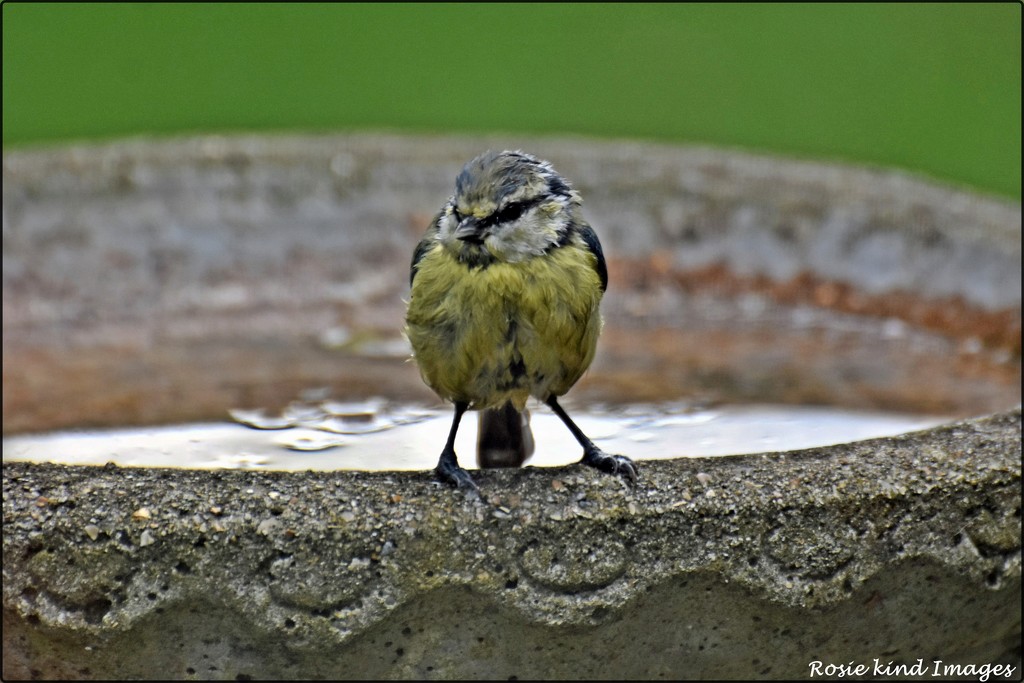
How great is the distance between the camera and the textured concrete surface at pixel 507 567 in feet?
8.39

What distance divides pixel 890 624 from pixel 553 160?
3.06 m

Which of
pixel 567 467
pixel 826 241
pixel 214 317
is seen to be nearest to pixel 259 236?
pixel 214 317

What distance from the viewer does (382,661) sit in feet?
8.89

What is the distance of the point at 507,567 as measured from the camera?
8.59 feet

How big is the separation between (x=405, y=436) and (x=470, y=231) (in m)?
1.30

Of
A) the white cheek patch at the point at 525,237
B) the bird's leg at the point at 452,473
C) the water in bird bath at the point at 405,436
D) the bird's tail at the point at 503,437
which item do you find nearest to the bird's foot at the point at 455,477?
the bird's leg at the point at 452,473

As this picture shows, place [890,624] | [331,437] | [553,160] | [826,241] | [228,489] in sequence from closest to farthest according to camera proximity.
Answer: [228,489], [890,624], [331,437], [826,241], [553,160]

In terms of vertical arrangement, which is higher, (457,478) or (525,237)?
(525,237)

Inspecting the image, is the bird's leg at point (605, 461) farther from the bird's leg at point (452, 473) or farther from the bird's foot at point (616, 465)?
the bird's leg at point (452, 473)

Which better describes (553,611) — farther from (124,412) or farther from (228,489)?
(124,412)

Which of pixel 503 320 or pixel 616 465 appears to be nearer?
pixel 616 465

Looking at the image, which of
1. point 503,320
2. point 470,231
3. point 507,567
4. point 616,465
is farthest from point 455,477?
point 470,231

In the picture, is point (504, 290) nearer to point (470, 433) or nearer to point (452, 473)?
point (452, 473)

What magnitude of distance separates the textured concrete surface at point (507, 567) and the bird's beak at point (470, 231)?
24.2 inches
